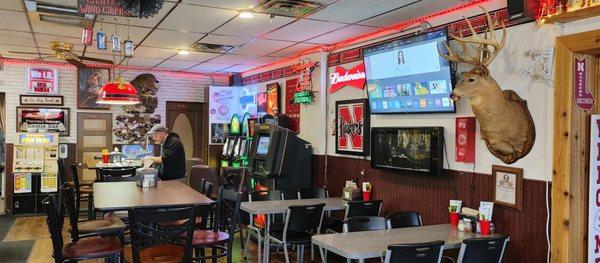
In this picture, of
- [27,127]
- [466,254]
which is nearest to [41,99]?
[27,127]

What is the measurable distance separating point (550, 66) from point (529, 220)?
1.20m

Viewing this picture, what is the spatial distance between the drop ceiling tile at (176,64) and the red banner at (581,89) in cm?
624

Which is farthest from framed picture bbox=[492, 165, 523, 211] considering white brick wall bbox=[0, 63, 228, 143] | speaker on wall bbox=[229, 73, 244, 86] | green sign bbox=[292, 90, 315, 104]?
white brick wall bbox=[0, 63, 228, 143]

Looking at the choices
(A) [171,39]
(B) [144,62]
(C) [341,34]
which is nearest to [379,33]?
(C) [341,34]

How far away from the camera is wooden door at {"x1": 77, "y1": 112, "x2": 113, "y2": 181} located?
8.91 m

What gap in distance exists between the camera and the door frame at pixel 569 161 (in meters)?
Answer: 3.42

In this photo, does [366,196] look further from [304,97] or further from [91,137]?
[91,137]

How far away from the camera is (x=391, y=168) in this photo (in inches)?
200

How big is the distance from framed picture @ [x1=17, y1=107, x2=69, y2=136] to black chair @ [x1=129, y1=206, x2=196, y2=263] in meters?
5.93

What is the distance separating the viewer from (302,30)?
5.49 meters

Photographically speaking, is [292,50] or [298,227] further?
[292,50]

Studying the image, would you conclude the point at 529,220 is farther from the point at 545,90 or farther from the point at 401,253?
the point at 401,253

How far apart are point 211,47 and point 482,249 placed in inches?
183

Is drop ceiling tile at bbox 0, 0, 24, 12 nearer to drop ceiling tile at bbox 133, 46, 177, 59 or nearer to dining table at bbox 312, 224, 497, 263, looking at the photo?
drop ceiling tile at bbox 133, 46, 177, 59
